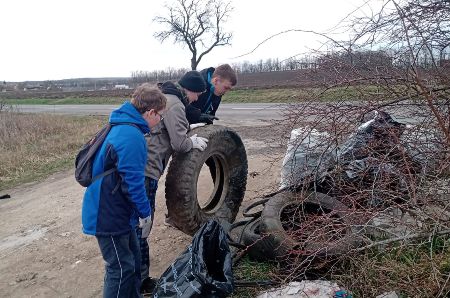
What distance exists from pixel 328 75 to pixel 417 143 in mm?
896

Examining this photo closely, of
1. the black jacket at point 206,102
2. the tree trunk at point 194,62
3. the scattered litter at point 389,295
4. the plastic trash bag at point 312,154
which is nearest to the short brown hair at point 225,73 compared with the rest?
the black jacket at point 206,102

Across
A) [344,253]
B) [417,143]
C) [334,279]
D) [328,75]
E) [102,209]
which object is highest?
[328,75]

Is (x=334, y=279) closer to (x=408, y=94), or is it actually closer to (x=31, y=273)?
(x=408, y=94)

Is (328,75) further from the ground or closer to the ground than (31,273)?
further from the ground

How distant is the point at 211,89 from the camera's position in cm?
391

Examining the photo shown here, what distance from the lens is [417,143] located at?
244 centimetres

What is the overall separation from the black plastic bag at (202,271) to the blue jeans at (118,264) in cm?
26

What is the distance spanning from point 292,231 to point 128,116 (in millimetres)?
1539

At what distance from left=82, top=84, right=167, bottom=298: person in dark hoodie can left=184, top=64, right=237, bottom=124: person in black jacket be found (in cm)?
117

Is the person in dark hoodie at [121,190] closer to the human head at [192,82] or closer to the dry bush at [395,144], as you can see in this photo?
the human head at [192,82]

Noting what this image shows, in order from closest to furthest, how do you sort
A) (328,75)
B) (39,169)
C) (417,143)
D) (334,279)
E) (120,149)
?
(120,149) < (417,143) < (334,279) < (328,75) < (39,169)

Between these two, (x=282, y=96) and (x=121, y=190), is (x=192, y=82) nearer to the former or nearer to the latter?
(x=121, y=190)

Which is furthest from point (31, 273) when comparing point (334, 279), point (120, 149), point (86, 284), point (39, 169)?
point (39, 169)

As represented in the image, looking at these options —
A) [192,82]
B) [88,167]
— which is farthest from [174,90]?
[88,167]
